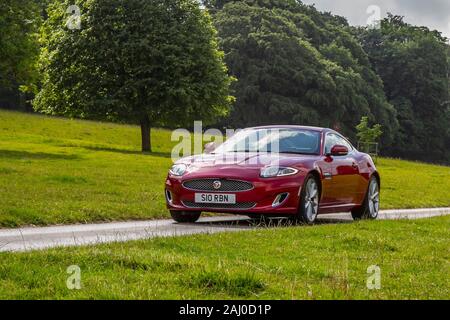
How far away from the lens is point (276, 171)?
13148mm

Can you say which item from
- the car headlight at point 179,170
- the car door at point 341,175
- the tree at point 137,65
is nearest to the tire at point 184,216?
the car headlight at point 179,170

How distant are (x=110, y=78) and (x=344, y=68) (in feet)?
132

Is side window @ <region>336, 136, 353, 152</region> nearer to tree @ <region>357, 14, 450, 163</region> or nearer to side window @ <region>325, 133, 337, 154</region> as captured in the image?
side window @ <region>325, 133, 337, 154</region>

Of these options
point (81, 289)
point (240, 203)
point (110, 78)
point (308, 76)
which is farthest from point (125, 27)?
point (81, 289)

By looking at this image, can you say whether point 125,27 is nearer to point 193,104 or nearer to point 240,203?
point 193,104

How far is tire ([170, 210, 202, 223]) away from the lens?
45.8ft

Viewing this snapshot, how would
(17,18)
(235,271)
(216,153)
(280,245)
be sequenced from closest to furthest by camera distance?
(235,271), (280,245), (216,153), (17,18)

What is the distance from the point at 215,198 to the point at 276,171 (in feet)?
3.47

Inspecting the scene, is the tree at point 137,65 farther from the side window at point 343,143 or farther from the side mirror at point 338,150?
the side mirror at point 338,150

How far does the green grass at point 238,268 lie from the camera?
5.93 meters

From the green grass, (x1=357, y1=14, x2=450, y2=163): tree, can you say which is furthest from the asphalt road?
(x1=357, y1=14, x2=450, y2=163): tree

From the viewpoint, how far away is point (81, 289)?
5.86m

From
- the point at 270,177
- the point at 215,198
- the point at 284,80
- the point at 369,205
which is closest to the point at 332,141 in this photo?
the point at 369,205

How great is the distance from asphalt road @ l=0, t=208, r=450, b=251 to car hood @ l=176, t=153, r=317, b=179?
83cm
